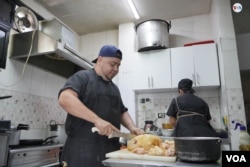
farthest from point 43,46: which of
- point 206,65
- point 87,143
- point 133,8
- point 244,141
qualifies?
point 244,141

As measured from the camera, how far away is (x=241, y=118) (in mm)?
2104

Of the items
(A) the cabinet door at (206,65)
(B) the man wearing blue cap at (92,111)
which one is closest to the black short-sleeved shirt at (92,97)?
(B) the man wearing blue cap at (92,111)

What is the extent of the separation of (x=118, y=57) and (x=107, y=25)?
2.04 m

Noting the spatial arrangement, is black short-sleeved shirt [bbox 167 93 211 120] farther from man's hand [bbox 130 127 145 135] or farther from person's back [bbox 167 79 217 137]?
man's hand [bbox 130 127 145 135]

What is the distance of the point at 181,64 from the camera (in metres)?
2.73

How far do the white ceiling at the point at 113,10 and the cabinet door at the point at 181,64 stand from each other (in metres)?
0.61

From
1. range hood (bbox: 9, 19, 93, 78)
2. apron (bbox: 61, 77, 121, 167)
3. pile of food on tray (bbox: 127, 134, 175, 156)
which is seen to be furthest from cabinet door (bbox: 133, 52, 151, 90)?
pile of food on tray (bbox: 127, 134, 175, 156)

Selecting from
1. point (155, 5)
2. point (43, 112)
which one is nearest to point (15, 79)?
point (43, 112)

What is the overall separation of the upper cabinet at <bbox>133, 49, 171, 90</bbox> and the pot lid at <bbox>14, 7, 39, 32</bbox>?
4.63 ft

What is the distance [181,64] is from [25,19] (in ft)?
6.44

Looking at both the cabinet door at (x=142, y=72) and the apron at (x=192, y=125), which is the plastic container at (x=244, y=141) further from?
the cabinet door at (x=142, y=72)

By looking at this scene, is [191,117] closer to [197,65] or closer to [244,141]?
[244,141]

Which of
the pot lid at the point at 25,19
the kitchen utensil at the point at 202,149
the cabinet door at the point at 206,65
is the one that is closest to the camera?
the kitchen utensil at the point at 202,149

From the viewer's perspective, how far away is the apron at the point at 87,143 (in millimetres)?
1180
